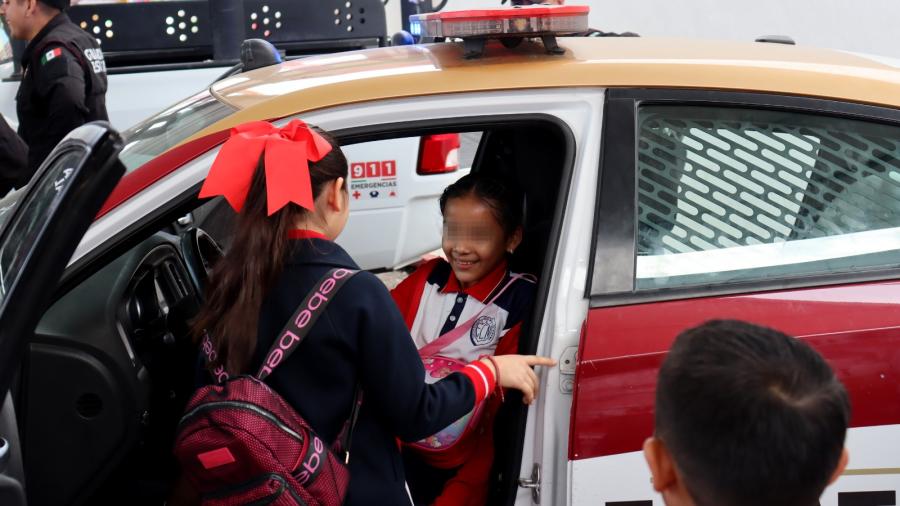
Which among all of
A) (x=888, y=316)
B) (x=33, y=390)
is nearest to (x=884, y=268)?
(x=888, y=316)

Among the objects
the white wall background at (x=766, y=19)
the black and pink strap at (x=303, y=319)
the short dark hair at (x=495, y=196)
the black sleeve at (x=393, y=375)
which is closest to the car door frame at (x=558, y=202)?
the black sleeve at (x=393, y=375)

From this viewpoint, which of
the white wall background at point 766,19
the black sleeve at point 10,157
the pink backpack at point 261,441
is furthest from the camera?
the white wall background at point 766,19

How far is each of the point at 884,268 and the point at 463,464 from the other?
3.49ft

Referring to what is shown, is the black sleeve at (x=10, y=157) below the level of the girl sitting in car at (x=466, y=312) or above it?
below

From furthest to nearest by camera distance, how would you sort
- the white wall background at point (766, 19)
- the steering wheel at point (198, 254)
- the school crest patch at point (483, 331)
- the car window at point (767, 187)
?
the white wall background at point (766, 19) < the steering wheel at point (198, 254) < the school crest patch at point (483, 331) < the car window at point (767, 187)

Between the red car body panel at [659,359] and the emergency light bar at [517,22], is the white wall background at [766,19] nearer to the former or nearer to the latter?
the emergency light bar at [517,22]

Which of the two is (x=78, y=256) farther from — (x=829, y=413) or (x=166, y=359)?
(x=829, y=413)

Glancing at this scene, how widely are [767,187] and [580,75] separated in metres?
0.47

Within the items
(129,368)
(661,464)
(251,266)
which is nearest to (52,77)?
(129,368)

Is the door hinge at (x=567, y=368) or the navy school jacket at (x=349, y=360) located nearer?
the navy school jacket at (x=349, y=360)

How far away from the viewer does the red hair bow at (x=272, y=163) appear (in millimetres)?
2057

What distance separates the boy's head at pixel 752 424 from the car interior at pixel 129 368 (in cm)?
93

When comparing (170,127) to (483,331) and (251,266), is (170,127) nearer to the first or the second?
(251,266)

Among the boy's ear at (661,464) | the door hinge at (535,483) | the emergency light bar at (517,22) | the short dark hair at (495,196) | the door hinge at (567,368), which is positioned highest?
the emergency light bar at (517,22)
